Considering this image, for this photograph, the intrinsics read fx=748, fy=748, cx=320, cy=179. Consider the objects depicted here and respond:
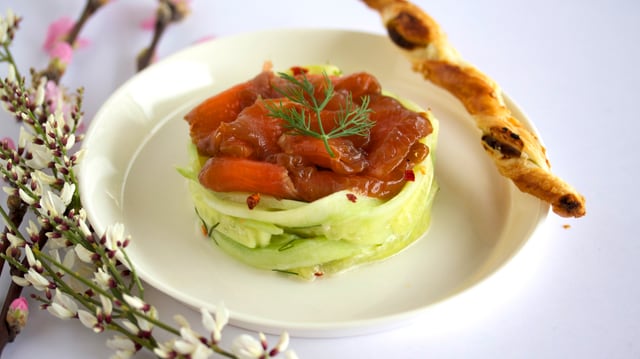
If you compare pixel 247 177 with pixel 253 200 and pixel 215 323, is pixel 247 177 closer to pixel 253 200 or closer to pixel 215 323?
pixel 253 200

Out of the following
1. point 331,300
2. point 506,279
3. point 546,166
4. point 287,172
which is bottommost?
point 331,300

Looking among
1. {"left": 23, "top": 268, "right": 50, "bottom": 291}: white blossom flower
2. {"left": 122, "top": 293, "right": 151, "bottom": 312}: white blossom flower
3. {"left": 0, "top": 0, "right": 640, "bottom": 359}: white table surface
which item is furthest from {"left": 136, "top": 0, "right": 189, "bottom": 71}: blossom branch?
{"left": 122, "top": 293, "right": 151, "bottom": 312}: white blossom flower

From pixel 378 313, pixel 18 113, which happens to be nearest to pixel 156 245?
pixel 18 113

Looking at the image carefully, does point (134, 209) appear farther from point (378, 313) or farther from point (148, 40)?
point (148, 40)

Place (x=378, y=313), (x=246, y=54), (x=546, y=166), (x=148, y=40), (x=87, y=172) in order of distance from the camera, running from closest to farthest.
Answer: (x=378, y=313), (x=546, y=166), (x=87, y=172), (x=246, y=54), (x=148, y=40)

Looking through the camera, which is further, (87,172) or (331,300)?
(87,172)

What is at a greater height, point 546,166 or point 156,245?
point 546,166

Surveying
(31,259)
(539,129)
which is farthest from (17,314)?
(539,129)

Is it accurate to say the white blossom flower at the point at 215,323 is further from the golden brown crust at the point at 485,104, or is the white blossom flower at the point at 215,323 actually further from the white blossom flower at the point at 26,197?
the golden brown crust at the point at 485,104
